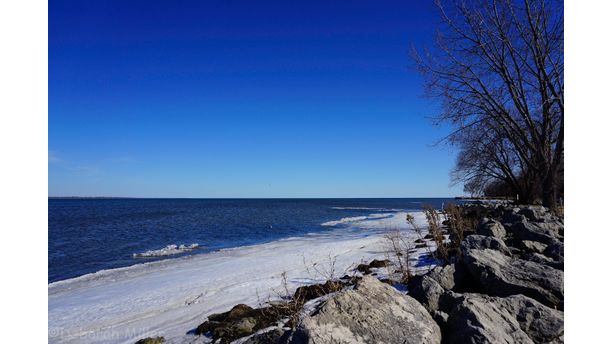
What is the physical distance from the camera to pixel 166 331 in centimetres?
527

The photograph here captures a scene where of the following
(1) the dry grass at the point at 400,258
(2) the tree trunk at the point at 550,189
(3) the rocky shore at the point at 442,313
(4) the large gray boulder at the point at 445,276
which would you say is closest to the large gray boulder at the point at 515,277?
(3) the rocky shore at the point at 442,313

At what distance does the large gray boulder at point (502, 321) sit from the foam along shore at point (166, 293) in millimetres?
3562

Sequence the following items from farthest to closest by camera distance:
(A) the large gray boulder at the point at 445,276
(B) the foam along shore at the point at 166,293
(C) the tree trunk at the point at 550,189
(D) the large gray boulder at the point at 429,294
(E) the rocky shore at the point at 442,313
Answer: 1. (C) the tree trunk at the point at 550,189
2. (B) the foam along shore at the point at 166,293
3. (A) the large gray boulder at the point at 445,276
4. (D) the large gray boulder at the point at 429,294
5. (E) the rocky shore at the point at 442,313

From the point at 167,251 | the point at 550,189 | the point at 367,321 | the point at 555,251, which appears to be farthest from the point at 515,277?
the point at 167,251

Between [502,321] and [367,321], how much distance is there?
4.01 ft

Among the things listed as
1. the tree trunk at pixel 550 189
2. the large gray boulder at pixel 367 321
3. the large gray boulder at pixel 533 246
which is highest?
the tree trunk at pixel 550 189

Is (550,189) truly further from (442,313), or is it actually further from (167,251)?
(167,251)

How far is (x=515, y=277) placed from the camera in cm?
403

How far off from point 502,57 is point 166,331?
9703 millimetres

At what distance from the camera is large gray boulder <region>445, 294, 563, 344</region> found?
102 inches

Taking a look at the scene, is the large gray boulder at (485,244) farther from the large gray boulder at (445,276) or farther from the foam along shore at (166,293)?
the foam along shore at (166,293)

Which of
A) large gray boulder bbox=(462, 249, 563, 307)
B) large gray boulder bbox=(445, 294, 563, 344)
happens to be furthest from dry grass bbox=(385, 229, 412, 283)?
large gray boulder bbox=(445, 294, 563, 344)

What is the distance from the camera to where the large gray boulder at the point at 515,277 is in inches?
147
